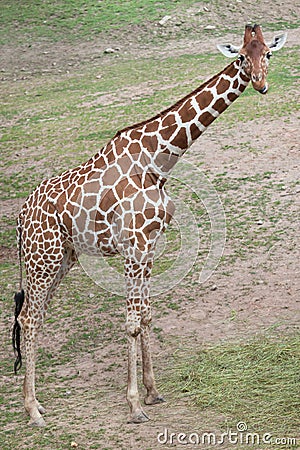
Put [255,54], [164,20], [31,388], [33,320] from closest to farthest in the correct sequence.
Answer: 1. [255,54]
2. [31,388]
3. [33,320]
4. [164,20]

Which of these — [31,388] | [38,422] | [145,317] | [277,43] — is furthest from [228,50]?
[38,422]

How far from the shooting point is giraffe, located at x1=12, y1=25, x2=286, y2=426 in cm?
629

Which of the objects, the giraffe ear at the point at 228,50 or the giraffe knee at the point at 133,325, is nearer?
the giraffe ear at the point at 228,50

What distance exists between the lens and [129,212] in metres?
6.30

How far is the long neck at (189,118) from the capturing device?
625 centimetres

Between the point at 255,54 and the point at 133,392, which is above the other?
the point at 255,54

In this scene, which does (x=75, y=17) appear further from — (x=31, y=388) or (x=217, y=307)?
(x=31, y=388)

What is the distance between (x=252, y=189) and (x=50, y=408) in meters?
4.99

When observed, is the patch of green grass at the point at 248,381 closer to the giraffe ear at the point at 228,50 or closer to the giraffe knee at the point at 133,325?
the giraffe knee at the point at 133,325

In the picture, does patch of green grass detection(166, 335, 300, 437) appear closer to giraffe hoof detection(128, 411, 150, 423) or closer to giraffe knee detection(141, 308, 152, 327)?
giraffe hoof detection(128, 411, 150, 423)

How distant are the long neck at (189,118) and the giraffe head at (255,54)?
0.18 m

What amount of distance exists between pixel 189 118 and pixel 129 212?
842 mm

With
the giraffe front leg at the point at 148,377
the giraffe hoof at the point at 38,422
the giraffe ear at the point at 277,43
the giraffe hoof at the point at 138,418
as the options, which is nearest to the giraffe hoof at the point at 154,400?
the giraffe front leg at the point at 148,377

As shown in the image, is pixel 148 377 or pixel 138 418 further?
pixel 148 377
